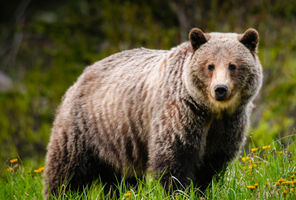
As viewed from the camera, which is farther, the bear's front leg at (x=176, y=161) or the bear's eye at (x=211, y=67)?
the bear's front leg at (x=176, y=161)

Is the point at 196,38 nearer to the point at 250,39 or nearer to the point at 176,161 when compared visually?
the point at 250,39

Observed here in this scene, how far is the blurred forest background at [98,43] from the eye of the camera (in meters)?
9.81

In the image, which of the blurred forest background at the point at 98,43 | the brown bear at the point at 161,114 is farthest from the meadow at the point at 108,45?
the brown bear at the point at 161,114

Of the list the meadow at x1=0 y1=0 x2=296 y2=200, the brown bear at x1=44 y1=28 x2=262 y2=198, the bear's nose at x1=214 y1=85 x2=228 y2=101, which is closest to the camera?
the bear's nose at x1=214 y1=85 x2=228 y2=101

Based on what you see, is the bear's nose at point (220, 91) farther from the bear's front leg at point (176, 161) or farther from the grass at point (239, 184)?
the grass at point (239, 184)

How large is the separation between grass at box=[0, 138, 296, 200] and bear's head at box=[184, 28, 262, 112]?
2.16 ft

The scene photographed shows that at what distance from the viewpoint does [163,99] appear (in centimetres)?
500

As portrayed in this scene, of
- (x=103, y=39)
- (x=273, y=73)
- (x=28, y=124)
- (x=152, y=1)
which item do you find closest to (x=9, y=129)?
(x=28, y=124)

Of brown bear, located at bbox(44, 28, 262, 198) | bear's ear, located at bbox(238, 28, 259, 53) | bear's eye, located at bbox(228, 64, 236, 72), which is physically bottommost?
brown bear, located at bbox(44, 28, 262, 198)

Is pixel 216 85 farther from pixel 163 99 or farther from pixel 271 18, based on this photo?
pixel 271 18

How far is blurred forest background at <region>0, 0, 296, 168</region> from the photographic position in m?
9.81

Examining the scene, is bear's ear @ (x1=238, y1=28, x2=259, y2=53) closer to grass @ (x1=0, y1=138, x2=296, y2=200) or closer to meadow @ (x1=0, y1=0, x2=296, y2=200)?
grass @ (x1=0, y1=138, x2=296, y2=200)

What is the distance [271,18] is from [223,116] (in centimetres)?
561

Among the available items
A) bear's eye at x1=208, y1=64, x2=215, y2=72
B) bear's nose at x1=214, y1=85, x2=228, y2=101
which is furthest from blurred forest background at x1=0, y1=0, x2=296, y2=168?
bear's nose at x1=214, y1=85, x2=228, y2=101
